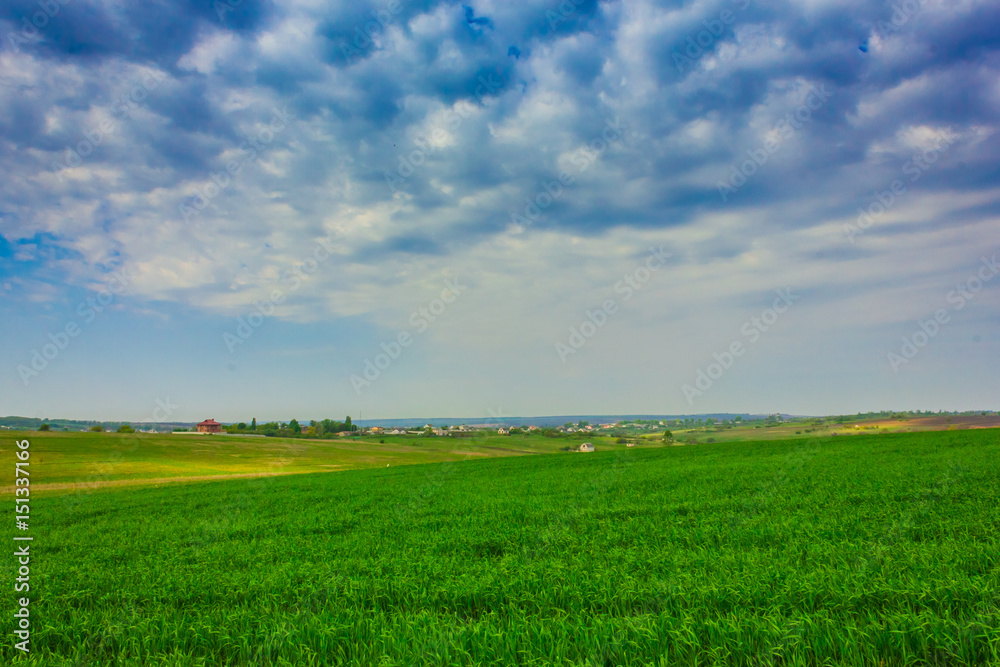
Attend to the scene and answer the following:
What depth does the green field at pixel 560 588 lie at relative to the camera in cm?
477

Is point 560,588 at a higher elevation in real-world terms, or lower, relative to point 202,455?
higher

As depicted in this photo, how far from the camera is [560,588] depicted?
6.80 m

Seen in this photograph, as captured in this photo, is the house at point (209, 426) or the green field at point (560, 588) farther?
the house at point (209, 426)

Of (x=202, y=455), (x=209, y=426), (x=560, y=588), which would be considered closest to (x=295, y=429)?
(x=209, y=426)

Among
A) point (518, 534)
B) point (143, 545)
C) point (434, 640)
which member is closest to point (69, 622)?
point (434, 640)

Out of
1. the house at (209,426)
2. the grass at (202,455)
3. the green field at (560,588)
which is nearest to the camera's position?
the green field at (560,588)

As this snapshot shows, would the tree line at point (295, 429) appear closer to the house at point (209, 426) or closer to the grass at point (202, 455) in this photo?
the house at point (209, 426)

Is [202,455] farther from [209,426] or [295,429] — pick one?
[209,426]

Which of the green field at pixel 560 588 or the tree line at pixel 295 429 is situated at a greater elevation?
the green field at pixel 560 588

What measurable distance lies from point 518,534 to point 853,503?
9.65 meters

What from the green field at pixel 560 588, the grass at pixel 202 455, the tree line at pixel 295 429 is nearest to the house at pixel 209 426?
the tree line at pixel 295 429

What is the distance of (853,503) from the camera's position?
43.7 feet

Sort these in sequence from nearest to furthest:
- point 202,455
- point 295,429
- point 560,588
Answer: point 560,588 → point 202,455 → point 295,429

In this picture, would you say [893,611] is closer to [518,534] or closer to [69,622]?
[518,534]
